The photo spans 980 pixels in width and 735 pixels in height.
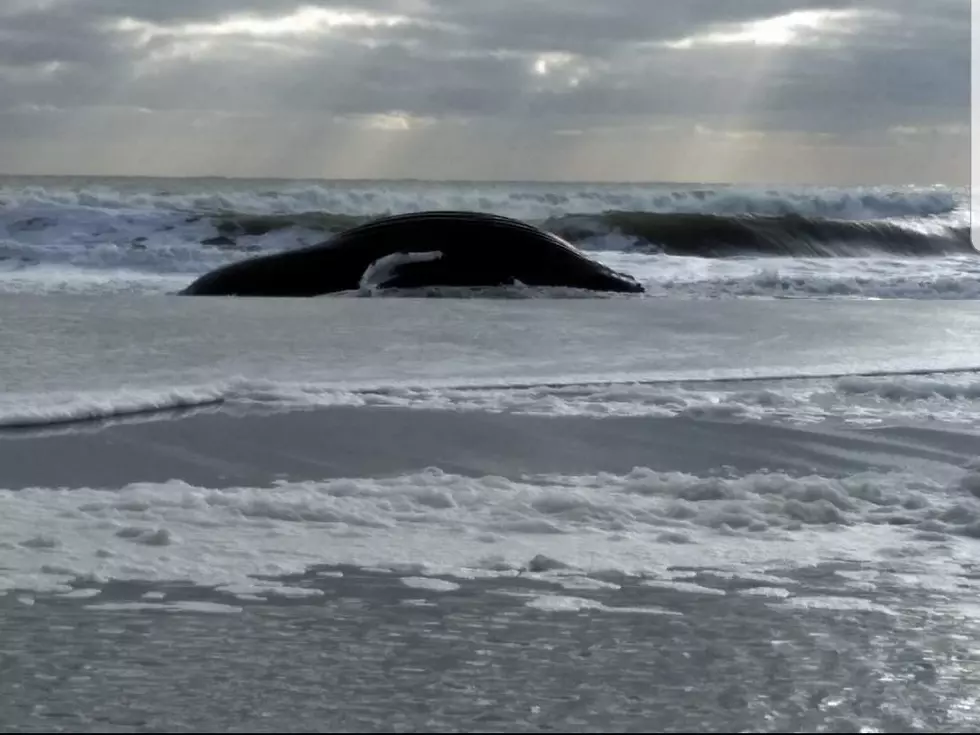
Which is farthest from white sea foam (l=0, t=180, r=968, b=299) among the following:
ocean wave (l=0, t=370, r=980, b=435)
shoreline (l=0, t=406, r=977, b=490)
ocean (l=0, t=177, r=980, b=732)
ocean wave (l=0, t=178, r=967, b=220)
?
shoreline (l=0, t=406, r=977, b=490)

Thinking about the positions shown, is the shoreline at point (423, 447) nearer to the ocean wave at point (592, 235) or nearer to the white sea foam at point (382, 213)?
the white sea foam at point (382, 213)

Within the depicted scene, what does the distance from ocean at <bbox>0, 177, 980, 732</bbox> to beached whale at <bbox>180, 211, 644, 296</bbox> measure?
10.9ft

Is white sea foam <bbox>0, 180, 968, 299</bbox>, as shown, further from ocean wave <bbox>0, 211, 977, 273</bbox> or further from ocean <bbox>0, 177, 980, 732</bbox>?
ocean <bbox>0, 177, 980, 732</bbox>

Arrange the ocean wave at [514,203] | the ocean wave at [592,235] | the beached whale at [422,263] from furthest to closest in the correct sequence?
the ocean wave at [514,203] < the ocean wave at [592,235] < the beached whale at [422,263]

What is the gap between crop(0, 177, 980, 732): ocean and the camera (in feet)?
8.46

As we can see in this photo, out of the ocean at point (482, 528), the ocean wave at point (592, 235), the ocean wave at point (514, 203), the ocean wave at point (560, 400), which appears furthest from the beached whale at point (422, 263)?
the ocean wave at point (514, 203)

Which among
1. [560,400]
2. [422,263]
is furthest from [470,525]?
[422,263]

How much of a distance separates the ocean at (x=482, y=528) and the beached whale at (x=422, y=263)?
3328mm

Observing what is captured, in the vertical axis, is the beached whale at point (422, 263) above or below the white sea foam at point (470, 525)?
above

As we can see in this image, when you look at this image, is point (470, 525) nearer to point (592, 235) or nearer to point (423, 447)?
point (423, 447)

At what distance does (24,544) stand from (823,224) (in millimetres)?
24880

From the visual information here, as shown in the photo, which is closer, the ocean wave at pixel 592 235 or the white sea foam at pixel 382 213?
the white sea foam at pixel 382 213

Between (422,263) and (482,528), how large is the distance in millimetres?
9771

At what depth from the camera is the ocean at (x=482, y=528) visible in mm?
2578
